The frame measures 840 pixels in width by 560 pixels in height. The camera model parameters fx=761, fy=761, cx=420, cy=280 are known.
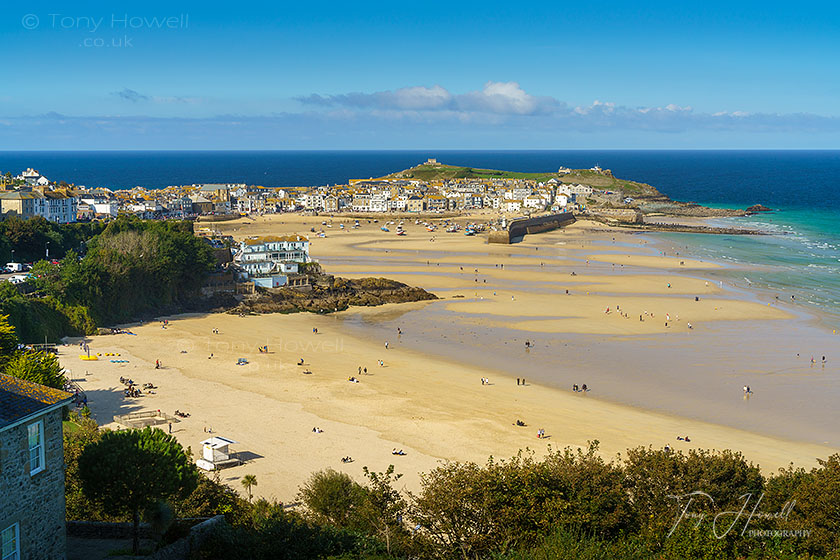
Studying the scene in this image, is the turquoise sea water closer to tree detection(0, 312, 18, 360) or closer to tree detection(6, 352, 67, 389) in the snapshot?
tree detection(6, 352, 67, 389)

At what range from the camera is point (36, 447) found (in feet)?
34.3

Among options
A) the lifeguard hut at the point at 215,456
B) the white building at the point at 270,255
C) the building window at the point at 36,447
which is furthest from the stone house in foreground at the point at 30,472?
the white building at the point at 270,255

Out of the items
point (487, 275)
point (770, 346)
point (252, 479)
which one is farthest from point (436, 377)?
point (487, 275)

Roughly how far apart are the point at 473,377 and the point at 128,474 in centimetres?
2040

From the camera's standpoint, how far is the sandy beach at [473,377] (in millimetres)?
24438

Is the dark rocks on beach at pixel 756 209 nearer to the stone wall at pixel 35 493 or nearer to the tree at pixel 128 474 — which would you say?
the tree at pixel 128 474

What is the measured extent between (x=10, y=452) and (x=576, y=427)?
776 inches

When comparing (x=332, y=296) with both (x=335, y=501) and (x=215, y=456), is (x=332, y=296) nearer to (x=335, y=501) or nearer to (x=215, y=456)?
(x=215, y=456)

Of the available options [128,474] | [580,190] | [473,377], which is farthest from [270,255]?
[580,190]

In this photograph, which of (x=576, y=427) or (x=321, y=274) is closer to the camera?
(x=576, y=427)

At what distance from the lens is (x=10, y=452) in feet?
32.5

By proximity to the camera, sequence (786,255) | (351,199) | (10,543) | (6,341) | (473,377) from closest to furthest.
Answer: (10,543), (6,341), (473,377), (786,255), (351,199)

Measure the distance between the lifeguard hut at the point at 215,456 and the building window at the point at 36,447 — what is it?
1107cm

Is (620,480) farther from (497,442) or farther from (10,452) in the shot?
(10,452)
